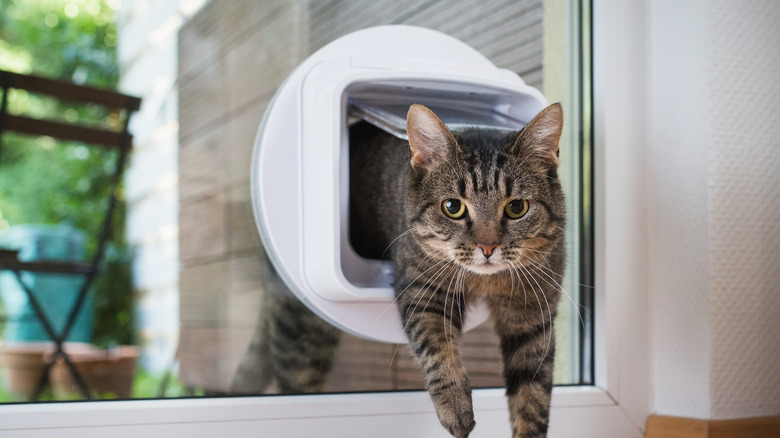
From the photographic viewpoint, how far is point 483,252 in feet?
3.00

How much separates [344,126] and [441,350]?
1.44 feet

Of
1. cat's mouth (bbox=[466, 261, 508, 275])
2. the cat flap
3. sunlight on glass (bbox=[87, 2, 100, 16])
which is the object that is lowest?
cat's mouth (bbox=[466, 261, 508, 275])

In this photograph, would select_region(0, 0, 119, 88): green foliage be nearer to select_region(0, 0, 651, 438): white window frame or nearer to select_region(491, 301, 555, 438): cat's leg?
select_region(0, 0, 651, 438): white window frame

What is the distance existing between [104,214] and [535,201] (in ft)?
5.00

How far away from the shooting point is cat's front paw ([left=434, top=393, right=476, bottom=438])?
0.89 metres

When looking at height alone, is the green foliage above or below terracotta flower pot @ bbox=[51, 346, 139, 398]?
above

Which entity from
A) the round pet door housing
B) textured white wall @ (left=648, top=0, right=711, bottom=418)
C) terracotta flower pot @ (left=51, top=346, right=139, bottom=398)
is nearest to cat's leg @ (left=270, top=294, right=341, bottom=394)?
the round pet door housing

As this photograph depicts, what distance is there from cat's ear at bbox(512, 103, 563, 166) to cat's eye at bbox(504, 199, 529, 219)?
79mm

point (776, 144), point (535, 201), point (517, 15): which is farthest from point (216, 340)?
point (776, 144)

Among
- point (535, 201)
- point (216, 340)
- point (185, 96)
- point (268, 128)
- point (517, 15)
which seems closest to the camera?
point (535, 201)

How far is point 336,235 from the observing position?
1053 millimetres

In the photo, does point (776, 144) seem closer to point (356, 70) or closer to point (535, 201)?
point (535, 201)

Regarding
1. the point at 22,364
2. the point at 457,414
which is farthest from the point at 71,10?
the point at 457,414

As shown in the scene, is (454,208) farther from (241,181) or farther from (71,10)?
(71,10)
